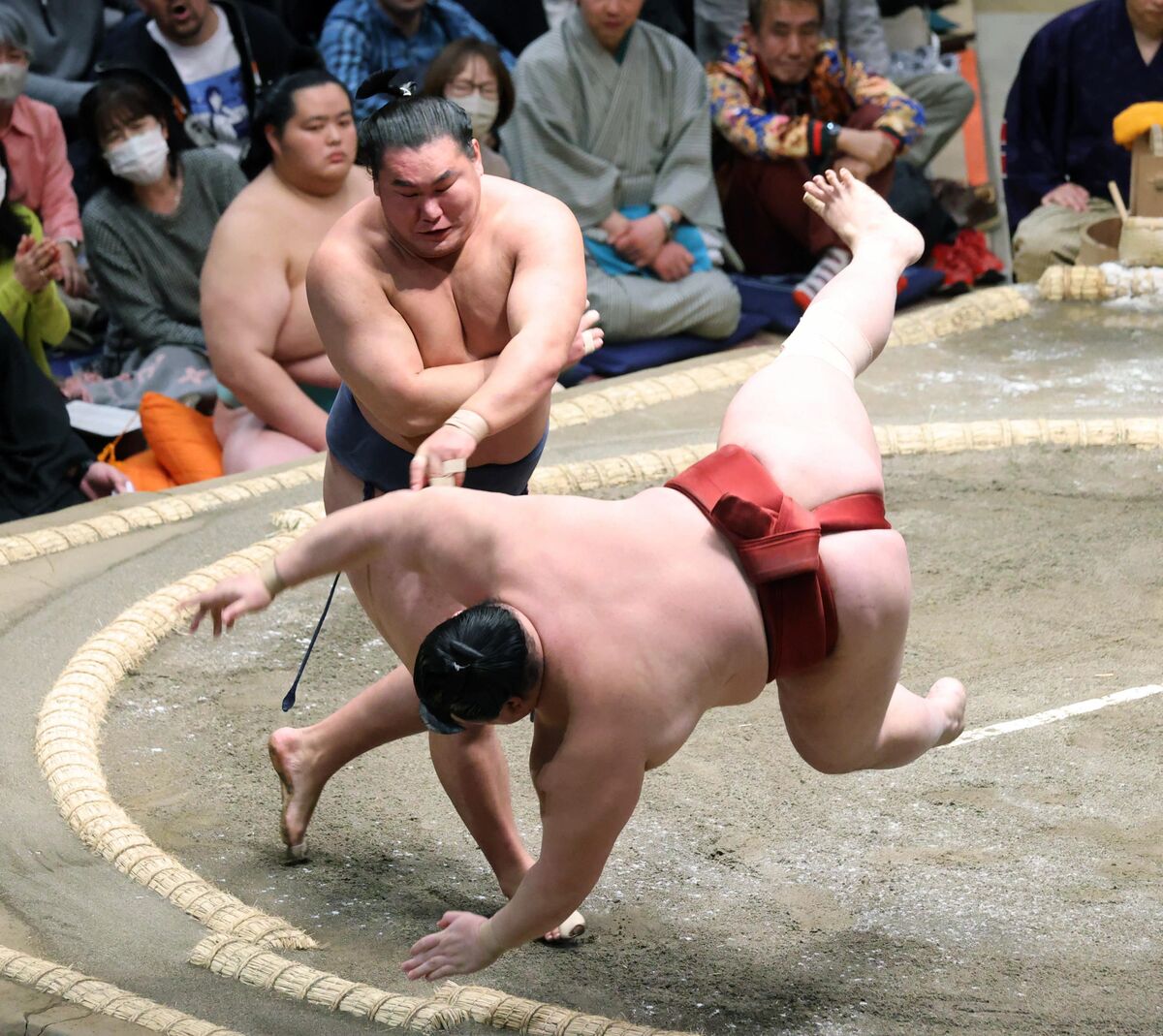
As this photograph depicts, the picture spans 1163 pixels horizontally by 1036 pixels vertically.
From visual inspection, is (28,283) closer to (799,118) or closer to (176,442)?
(176,442)

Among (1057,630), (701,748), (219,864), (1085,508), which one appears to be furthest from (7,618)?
(1085,508)

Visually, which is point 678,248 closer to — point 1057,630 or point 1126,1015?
point 1057,630

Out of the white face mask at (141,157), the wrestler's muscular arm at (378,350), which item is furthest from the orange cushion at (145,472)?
the wrestler's muscular arm at (378,350)

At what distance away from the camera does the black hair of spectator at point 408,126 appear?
6.15 ft

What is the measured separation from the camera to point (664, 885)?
2199 millimetres

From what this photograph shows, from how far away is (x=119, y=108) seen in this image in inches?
153

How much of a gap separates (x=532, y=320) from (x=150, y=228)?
242 centimetres

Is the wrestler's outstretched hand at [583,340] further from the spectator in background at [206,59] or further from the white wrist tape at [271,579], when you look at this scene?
the spectator in background at [206,59]

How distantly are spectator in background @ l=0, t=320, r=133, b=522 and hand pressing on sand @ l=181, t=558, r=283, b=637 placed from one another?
201cm

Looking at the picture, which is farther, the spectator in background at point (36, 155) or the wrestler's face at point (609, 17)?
the wrestler's face at point (609, 17)

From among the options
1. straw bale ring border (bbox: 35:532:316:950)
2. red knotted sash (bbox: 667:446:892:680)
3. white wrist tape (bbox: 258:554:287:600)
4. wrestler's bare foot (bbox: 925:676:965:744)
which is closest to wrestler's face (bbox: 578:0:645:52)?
straw bale ring border (bbox: 35:532:316:950)

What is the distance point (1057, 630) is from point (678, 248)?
197 centimetres

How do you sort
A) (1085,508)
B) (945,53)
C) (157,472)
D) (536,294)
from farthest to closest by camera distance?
(945,53)
(157,472)
(1085,508)
(536,294)

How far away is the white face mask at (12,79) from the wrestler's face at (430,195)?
2.41 m
